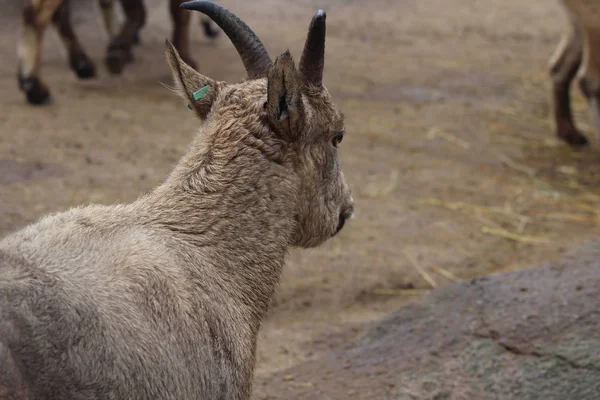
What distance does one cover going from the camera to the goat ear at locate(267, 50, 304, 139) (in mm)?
3510

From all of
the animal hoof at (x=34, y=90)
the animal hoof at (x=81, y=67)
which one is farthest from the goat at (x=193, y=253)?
the animal hoof at (x=81, y=67)

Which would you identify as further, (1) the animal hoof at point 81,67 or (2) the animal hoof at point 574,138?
(1) the animal hoof at point 81,67

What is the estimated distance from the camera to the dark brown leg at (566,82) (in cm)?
1007

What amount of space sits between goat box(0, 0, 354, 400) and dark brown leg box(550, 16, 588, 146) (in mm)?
6515

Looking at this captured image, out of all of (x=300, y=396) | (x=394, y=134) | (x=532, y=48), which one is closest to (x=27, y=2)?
A: (x=394, y=134)

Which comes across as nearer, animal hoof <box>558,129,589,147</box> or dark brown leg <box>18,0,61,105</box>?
dark brown leg <box>18,0,61,105</box>

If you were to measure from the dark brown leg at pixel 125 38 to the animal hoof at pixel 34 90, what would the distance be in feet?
4.47

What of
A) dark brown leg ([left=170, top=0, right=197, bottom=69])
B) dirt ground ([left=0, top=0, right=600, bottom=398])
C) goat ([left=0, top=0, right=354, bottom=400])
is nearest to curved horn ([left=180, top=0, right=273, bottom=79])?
goat ([left=0, top=0, right=354, bottom=400])

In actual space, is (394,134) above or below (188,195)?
below

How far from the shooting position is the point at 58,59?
37.0 ft

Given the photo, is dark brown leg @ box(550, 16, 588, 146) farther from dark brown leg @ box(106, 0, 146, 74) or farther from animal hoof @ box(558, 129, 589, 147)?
→ dark brown leg @ box(106, 0, 146, 74)

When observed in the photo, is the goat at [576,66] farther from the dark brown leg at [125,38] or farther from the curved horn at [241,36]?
the curved horn at [241,36]

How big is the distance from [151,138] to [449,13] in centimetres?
894

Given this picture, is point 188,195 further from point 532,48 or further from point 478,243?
point 532,48
